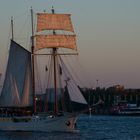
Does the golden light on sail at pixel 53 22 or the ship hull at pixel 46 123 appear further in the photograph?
the golden light on sail at pixel 53 22

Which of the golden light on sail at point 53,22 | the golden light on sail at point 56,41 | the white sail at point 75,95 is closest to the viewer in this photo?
the white sail at point 75,95

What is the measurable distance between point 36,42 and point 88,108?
15394 mm

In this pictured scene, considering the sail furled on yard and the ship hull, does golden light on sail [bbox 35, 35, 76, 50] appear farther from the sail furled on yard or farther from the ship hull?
the ship hull

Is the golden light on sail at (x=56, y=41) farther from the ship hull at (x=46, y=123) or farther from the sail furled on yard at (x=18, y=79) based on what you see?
the ship hull at (x=46, y=123)

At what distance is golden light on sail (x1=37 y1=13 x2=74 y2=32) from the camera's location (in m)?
113

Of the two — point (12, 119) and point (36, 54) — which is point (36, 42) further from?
point (12, 119)

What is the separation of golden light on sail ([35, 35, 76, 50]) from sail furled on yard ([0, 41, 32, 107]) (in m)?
3.53

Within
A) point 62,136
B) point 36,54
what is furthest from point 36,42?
point 62,136

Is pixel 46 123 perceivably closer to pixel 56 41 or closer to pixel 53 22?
pixel 56 41

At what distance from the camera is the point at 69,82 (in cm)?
10288

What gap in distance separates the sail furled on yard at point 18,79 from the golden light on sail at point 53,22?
15.6ft

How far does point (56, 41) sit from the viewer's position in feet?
372

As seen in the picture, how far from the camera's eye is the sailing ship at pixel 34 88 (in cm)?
10562

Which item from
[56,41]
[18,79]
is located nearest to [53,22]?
[56,41]
